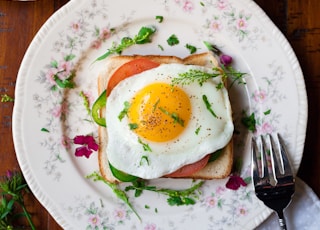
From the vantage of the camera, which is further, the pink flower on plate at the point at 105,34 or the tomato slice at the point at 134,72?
the pink flower on plate at the point at 105,34

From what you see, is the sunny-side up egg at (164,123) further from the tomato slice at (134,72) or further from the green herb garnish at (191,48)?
the green herb garnish at (191,48)

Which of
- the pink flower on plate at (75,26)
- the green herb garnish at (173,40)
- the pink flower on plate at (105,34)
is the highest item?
the pink flower on plate at (75,26)

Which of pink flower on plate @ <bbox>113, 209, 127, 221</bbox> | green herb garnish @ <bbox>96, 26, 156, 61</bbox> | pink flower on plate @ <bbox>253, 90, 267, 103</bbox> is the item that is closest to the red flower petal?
pink flower on plate @ <bbox>113, 209, 127, 221</bbox>

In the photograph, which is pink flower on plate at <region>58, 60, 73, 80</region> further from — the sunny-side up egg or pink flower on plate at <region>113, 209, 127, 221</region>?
pink flower on plate at <region>113, 209, 127, 221</region>

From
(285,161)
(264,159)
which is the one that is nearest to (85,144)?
(264,159)

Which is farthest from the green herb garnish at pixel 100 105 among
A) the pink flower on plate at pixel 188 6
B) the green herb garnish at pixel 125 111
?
the pink flower on plate at pixel 188 6
